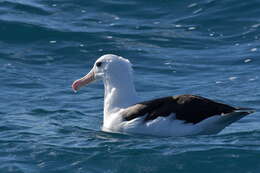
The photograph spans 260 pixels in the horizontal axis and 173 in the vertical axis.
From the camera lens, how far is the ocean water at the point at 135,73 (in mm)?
12469

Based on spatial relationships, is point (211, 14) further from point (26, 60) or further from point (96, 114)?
point (96, 114)

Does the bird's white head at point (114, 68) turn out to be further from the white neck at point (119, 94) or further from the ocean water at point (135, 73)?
the ocean water at point (135, 73)

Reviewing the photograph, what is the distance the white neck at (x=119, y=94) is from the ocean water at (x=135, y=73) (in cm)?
51

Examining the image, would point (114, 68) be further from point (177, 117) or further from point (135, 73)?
point (135, 73)

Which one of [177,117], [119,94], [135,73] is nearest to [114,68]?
[119,94]

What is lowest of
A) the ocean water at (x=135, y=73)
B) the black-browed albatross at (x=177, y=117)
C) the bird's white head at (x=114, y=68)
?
the ocean water at (x=135, y=73)

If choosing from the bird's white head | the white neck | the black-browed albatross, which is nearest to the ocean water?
the black-browed albatross

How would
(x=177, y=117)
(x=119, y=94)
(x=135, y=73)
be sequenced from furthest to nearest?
1. (x=135, y=73)
2. (x=119, y=94)
3. (x=177, y=117)

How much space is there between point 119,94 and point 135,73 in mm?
4048

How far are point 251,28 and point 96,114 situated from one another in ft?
22.0

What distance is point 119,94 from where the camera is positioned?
1500 centimetres

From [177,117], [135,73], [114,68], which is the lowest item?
[135,73]

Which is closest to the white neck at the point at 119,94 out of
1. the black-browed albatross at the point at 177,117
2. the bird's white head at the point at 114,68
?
the bird's white head at the point at 114,68

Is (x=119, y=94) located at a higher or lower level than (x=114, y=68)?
lower
